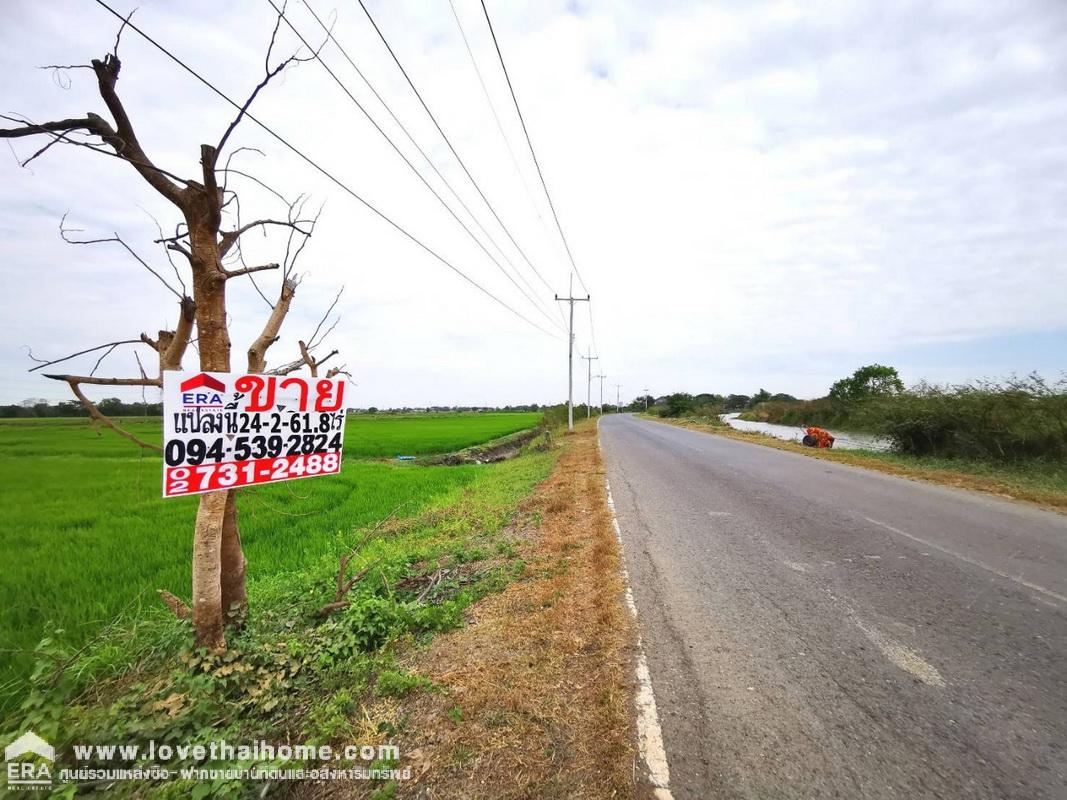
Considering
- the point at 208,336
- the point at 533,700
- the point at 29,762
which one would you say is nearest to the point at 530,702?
the point at 533,700

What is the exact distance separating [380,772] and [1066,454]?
1506 centimetres

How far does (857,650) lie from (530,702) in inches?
84.0

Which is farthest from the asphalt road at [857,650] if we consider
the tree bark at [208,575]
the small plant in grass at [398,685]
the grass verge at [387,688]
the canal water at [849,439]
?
the canal water at [849,439]

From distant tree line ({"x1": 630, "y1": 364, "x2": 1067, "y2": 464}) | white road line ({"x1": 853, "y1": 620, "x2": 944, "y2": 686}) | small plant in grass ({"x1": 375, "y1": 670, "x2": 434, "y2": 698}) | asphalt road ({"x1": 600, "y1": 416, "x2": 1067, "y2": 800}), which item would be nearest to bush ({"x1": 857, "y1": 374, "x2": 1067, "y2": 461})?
distant tree line ({"x1": 630, "y1": 364, "x2": 1067, "y2": 464})

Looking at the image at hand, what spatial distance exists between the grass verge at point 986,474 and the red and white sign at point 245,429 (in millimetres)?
9684

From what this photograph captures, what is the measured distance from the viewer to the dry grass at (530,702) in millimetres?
1920

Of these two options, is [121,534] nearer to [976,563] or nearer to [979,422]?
[976,563]

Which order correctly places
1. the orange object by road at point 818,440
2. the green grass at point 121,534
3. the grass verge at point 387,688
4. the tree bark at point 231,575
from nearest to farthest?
the grass verge at point 387,688 → the tree bark at point 231,575 → the green grass at point 121,534 → the orange object by road at point 818,440

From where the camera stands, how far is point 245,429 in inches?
110

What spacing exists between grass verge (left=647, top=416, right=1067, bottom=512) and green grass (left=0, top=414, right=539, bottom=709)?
9.69 meters

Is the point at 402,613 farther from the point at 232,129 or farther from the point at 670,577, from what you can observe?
the point at 232,129

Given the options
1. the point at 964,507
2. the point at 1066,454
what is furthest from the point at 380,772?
the point at 1066,454

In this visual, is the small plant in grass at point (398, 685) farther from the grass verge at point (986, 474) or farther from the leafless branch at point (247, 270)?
the grass verge at point (986, 474)

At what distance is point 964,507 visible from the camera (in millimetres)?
6520
